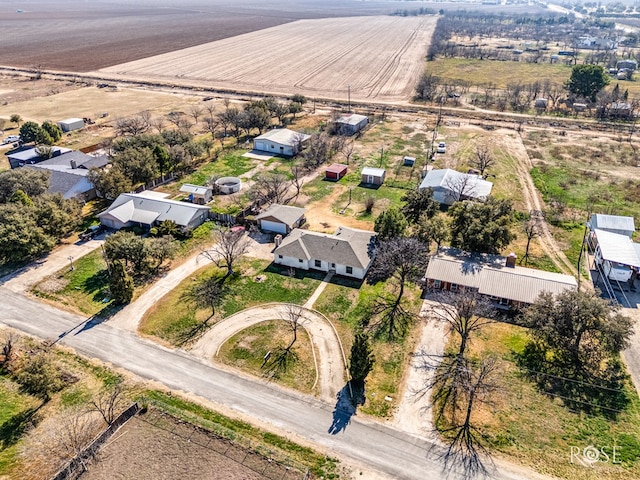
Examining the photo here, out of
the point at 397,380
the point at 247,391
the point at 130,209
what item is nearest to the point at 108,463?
the point at 247,391

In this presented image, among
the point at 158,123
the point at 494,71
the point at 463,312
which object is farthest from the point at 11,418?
the point at 494,71

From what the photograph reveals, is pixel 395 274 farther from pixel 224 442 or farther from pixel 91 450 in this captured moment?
pixel 91 450

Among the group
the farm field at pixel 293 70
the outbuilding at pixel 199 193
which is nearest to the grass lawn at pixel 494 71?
the farm field at pixel 293 70

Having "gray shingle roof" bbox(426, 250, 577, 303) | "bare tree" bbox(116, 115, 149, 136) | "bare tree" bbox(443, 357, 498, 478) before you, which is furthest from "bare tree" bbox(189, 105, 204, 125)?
"bare tree" bbox(443, 357, 498, 478)

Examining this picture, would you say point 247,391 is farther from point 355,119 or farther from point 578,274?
point 355,119

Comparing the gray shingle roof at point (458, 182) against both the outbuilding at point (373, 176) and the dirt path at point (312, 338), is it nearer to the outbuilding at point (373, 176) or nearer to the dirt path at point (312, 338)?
the outbuilding at point (373, 176)

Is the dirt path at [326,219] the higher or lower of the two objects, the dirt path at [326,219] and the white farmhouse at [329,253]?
the lower

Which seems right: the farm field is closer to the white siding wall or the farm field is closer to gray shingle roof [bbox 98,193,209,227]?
→ the white siding wall
